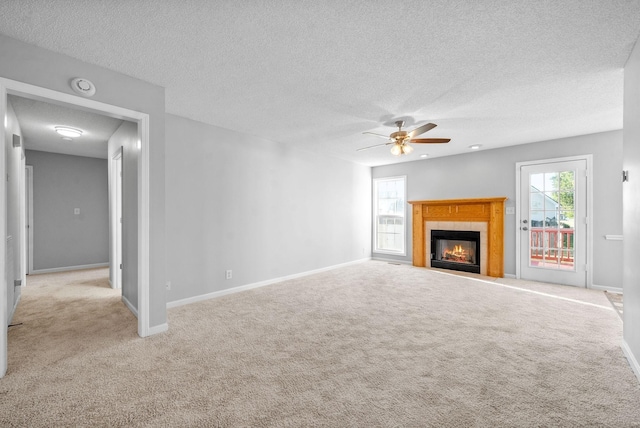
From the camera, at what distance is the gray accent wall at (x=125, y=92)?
2156mm

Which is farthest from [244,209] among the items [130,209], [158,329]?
[158,329]

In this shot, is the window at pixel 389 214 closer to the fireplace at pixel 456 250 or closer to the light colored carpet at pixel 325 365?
the fireplace at pixel 456 250

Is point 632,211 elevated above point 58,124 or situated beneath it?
situated beneath

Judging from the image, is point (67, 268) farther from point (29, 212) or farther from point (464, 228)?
point (464, 228)

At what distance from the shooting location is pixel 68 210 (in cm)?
612

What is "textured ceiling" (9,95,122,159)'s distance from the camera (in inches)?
137

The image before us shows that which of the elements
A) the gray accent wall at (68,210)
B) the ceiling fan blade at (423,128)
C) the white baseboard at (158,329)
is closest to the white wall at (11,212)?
the white baseboard at (158,329)

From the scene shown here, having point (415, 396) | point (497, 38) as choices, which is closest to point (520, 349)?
point (415, 396)

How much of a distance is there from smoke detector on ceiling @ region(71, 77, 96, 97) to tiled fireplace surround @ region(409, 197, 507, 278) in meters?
5.82

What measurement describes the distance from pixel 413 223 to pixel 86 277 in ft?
22.1

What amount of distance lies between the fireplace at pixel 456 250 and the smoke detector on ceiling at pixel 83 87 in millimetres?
6125

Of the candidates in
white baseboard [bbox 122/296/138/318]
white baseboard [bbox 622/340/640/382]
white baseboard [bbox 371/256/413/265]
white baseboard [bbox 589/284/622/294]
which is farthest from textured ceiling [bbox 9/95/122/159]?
white baseboard [bbox 589/284/622/294]

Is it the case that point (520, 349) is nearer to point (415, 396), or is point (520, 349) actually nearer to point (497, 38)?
point (415, 396)

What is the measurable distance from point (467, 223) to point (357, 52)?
4.73 metres
